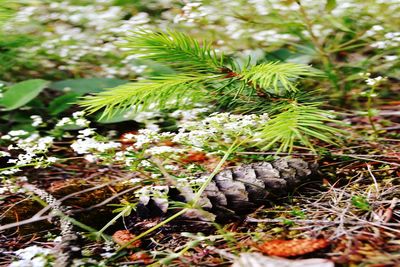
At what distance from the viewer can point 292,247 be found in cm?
86

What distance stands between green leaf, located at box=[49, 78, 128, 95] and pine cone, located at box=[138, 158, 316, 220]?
0.81 meters

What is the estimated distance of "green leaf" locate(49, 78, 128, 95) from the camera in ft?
5.89

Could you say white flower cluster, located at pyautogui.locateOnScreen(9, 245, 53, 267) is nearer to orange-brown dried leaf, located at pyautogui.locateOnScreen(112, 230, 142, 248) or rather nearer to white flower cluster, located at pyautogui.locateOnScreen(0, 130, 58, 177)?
orange-brown dried leaf, located at pyautogui.locateOnScreen(112, 230, 142, 248)

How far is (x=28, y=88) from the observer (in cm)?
168

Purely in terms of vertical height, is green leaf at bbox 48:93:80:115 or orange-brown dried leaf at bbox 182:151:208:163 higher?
green leaf at bbox 48:93:80:115

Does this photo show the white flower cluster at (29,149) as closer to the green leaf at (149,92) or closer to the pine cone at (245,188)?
the green leaf at (149,92)

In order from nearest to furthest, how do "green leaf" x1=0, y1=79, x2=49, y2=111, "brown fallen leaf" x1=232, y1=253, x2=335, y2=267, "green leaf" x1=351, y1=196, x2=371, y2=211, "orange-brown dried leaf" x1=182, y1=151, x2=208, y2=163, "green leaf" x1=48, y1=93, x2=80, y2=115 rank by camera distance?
"brown fallen leaf" x1=232, y1=253, x2=335, y2=267, "green leaf" x1=351, y1=196, x2=371, y2=211, "orange-brown dried leaf" x1=182, y1=151, x2=208, y2=163, "green leaf" x1=0, y1=79, x2=49, y2=111, "green leaf" x1=48, y1=93, x2=80, y2=115

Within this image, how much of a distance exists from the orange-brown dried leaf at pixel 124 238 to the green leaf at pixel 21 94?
2.44ft

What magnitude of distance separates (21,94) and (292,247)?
46.8 inches

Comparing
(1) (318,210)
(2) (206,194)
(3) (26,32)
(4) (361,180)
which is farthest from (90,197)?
(3) (26,32)

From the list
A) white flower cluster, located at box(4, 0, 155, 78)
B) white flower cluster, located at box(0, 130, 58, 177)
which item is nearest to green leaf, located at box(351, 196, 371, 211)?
white flower cluster, located at box(0, 130, 58, 177)

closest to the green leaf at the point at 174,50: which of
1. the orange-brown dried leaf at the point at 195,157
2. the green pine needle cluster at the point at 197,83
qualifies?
the green pine needle cluster at the point at 197,83

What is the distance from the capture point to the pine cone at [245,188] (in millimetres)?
1085

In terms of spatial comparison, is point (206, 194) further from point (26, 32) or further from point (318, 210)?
point (26, 32)
